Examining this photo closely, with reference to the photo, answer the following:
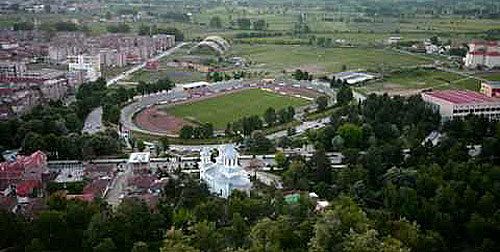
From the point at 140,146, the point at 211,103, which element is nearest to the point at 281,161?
the point at 140,146

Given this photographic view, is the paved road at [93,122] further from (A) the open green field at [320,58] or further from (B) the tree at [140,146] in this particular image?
(A) the open green field at [320,58]

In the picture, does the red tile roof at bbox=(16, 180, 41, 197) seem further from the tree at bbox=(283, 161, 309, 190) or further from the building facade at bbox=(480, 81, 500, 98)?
the building facade at bbox=(480, 81, 500, 98)

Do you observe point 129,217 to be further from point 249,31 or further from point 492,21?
point 492,21

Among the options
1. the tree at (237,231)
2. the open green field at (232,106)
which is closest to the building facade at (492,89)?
the open green field at (232,106)

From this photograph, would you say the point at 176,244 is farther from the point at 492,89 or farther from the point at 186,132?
the point at 492,89

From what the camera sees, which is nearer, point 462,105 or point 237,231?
point 237,231
